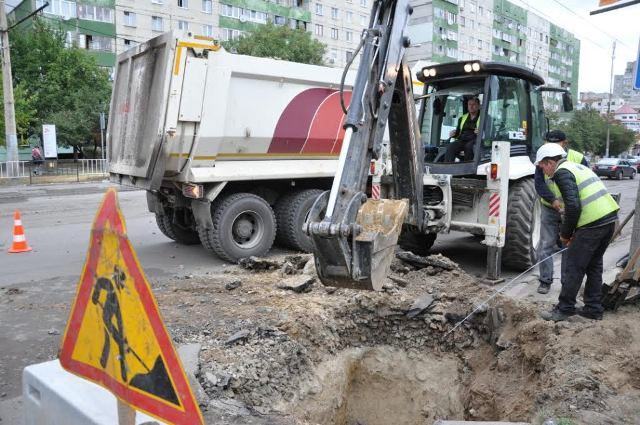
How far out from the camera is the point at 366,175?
3.81 metres

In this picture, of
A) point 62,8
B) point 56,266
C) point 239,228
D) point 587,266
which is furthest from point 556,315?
point 62,8

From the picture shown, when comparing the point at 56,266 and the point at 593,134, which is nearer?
the point at 56,266

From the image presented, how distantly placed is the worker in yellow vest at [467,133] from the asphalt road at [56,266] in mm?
1540

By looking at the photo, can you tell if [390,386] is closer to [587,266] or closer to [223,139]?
[587,266]

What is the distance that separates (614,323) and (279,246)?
17.4 feet

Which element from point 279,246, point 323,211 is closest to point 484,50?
point 279,246

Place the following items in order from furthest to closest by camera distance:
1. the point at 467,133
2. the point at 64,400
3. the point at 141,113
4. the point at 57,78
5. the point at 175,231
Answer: the point at 57,78 < the point at 175,231 < the point at 141,113 < the point at 467,133 < the point at 64,400

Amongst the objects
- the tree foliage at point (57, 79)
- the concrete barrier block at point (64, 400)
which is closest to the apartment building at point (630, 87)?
the concrete barrier block at point (64, 400)

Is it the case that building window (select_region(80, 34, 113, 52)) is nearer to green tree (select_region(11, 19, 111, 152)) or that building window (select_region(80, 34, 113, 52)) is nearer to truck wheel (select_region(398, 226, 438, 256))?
green tree (select_region(11, 19, 111, 152))

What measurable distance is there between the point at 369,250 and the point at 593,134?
176ft

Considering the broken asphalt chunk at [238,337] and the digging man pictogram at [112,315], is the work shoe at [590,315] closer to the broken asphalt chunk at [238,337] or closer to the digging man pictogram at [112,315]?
the broken asphalt chunk at [238,337]

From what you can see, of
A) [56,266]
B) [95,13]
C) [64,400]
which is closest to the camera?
[64,400]

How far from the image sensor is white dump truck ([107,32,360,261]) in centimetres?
693

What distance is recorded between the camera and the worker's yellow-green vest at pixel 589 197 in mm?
4637
